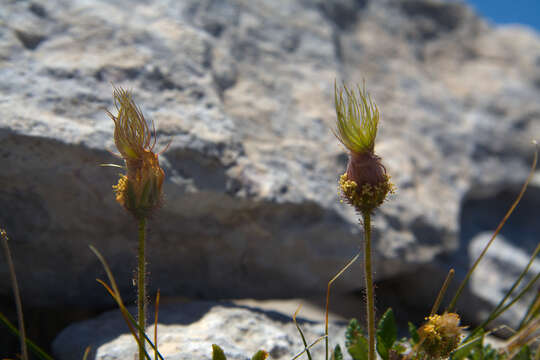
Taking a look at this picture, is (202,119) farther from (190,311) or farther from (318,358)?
(318,358)

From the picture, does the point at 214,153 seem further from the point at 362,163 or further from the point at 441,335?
the point at 441,335

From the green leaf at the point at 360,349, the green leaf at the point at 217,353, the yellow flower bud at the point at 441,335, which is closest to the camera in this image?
the yellow flower bud at the point at 441,335

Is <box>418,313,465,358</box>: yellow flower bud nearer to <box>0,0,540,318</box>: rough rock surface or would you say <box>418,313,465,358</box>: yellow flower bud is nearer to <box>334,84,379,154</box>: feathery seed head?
<box>334,84,379,154</box>: feathery seed head

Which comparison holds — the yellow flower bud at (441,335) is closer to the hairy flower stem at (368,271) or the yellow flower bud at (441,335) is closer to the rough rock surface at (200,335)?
the hairy flower stem at (368,271)

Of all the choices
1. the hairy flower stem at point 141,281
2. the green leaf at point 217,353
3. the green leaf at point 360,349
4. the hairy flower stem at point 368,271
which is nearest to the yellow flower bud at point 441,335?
the hairy flower stem at point 368,271

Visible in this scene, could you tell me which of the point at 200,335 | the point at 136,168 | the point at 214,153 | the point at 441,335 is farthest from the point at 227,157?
the point at 441,335

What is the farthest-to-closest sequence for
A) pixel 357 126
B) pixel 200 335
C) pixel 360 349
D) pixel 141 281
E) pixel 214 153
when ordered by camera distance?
pixel 214 153 < pixel 200 335 < pixel 360 349 < pixel 141 281 < pixel 357 126

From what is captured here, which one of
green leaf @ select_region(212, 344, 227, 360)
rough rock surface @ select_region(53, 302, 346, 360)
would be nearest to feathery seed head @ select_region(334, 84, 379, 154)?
green leaf @ select_region(212, 344, 227, 360)
